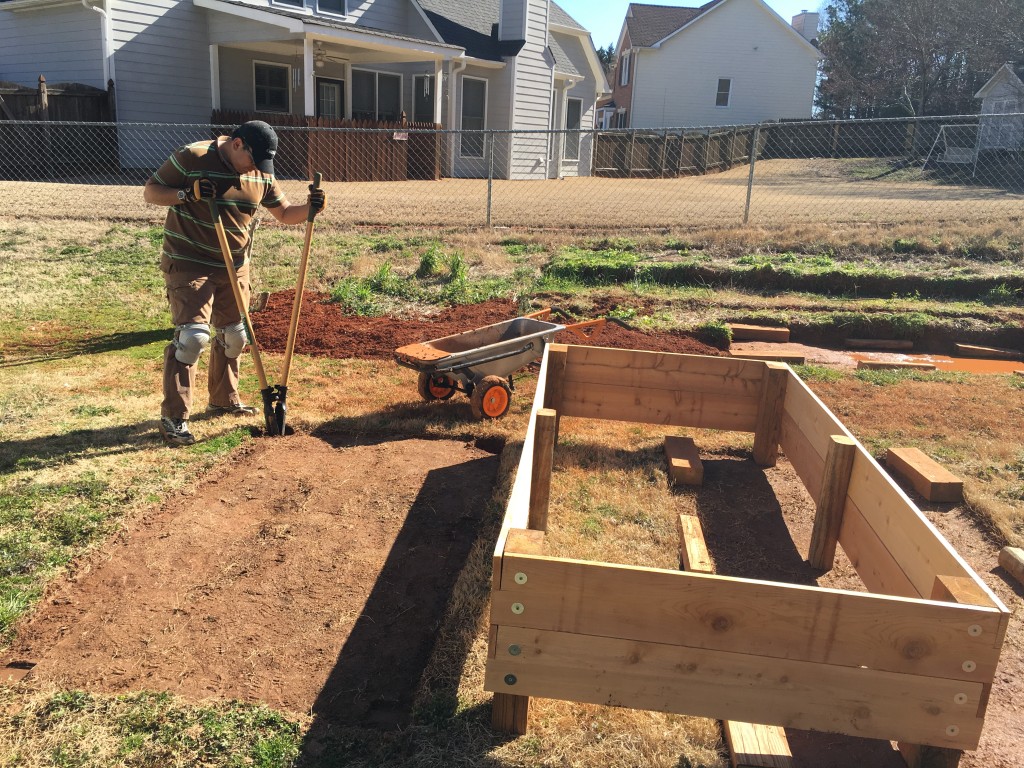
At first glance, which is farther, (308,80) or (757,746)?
(308,80)

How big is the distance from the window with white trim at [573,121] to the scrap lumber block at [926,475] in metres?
22.1

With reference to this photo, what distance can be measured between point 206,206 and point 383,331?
3.27 meters

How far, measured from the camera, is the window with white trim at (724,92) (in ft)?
124

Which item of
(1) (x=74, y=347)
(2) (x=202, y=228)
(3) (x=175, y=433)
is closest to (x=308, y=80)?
(1) (x=74, y=347)

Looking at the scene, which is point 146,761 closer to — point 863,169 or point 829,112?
point 863,169

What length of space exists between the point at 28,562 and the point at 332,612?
1527mm

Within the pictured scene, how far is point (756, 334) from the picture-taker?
29.4 ft

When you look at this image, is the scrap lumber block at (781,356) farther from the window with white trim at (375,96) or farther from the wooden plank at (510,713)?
the window with white trim at (375,96)

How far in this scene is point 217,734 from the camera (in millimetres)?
2971

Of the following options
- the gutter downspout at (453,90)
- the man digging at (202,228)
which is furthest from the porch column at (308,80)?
the man digging at (202,228)

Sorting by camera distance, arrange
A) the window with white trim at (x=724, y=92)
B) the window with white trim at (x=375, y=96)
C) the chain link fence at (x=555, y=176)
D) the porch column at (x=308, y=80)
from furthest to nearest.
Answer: the window with white trim at (x=724, y=92) → the window with white trim at (x=375, y=96) → the porch column at (x=308, y=80) → the chain link fence at (x=555, y=176)

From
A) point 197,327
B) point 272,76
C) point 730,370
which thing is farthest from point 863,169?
point 197,327

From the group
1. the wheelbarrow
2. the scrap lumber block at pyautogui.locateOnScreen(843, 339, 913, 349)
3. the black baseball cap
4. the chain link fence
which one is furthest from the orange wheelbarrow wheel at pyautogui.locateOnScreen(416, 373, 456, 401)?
the chain link fence

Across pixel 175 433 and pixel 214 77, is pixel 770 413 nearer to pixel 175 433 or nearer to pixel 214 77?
pixel 175 433
